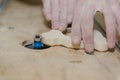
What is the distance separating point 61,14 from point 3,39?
0.64 ft

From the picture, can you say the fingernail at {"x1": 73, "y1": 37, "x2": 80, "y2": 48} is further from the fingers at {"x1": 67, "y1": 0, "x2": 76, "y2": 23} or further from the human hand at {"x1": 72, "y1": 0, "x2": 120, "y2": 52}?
the fingers at {"x1": 67, "y1": 0, "x2": 76, "y2": 23}

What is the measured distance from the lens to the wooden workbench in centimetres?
51

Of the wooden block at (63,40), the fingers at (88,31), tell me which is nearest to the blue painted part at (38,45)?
the wooden block at (63,40)

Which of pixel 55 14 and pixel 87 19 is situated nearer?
pixel 87 19

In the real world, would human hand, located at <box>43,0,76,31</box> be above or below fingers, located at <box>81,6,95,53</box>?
above

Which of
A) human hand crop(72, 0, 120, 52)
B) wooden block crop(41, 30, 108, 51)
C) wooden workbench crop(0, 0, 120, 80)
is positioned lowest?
wooden workbench crop(0, 0, 120, 80)

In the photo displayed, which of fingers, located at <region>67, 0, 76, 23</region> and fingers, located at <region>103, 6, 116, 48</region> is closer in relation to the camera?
fingers, located at <region>103, 6, 116, 48</region>

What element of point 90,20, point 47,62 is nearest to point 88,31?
point 90,20

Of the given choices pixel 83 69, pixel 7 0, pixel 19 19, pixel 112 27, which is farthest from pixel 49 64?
pixel 7 0

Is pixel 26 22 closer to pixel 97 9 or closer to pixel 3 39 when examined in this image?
pixel 3 39

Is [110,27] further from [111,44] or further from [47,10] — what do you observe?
[47,10]

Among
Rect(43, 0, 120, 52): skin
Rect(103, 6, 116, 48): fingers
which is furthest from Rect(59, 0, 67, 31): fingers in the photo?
Rect(103, 6, 116, 48): fingers

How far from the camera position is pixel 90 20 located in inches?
24.1

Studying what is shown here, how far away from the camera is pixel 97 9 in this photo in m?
0.64
